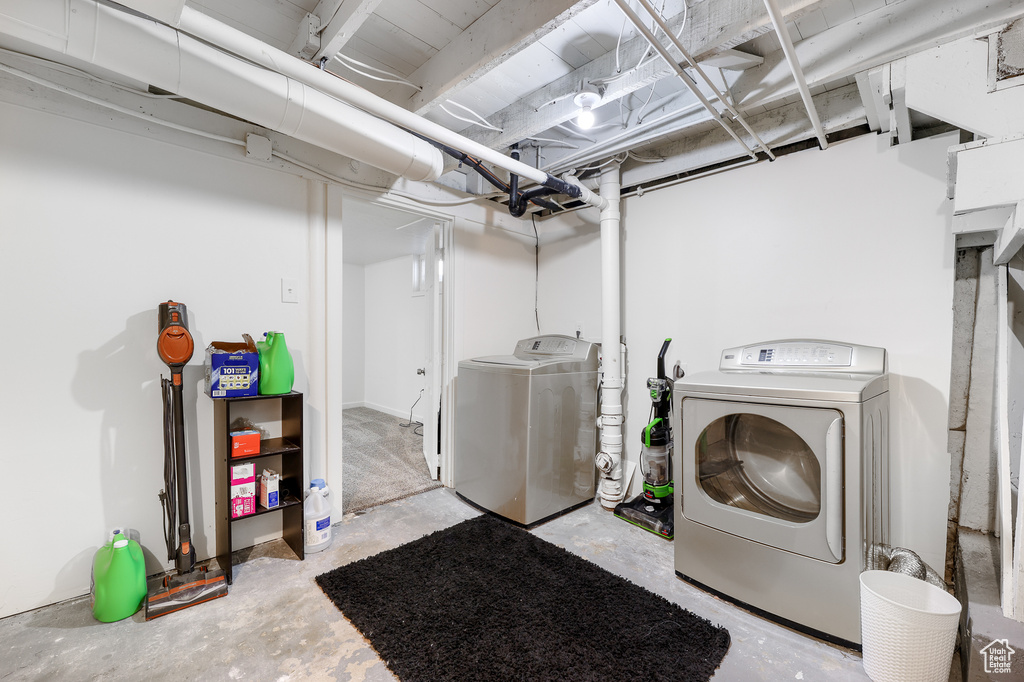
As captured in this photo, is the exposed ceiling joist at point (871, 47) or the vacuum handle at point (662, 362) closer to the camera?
the exposed ceiling joist at point (871, 47)

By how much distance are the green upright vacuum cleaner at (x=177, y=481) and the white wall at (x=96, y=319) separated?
0.16 m

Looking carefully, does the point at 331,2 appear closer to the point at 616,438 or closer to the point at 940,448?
the point at 616,438

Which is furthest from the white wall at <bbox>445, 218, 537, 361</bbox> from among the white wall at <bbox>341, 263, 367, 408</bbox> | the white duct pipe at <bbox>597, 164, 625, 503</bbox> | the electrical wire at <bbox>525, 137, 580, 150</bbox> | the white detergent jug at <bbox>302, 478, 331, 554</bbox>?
the white wall at <bbox>341, 263, 367, 408</bbox>

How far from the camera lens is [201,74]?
4.51 ft

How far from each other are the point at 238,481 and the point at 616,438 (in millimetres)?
2037

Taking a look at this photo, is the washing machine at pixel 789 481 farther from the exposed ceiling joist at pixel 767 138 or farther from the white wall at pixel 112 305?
the white wall at pixel 112 305

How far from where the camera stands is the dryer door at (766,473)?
4.99 feet

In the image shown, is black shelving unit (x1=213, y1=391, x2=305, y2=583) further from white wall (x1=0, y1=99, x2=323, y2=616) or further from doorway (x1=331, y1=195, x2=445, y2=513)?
doorway (x1=331, y1=195, x2=445, y2=513)

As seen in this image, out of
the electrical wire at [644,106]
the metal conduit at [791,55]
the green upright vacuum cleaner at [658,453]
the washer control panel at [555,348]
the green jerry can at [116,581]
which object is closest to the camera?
the metal conduit at [791,55]

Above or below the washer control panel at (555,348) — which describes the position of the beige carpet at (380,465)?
below

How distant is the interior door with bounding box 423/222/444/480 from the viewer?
10.0 ft

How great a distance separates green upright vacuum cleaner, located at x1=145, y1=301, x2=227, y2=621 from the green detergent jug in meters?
0.30

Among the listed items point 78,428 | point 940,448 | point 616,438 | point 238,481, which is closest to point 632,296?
point 616,438

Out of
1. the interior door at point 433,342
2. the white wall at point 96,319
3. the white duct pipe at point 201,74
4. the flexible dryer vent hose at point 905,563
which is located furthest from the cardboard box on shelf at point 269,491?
the flexible dryer vent hose at point 905,563
